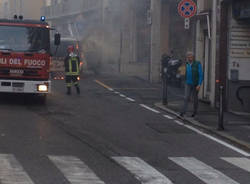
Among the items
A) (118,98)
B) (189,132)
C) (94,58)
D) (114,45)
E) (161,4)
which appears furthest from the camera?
(114,45)

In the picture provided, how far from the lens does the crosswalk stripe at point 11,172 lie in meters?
Result: 7.68

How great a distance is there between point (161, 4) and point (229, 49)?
1166 centimetres

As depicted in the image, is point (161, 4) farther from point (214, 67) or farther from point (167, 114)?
point (167, 114)

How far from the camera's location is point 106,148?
1029cm

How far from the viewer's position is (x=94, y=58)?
3241cm

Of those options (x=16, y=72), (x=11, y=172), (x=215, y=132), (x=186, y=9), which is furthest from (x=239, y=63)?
(x=11, y=172)

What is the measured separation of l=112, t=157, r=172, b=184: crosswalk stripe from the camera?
8062mm

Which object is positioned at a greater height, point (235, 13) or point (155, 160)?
point (235, 13)

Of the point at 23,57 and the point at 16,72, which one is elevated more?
the point at 23,57

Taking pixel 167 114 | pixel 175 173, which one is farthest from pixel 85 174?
pixel 167 114

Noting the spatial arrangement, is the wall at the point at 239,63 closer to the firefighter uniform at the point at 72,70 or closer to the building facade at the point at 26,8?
the firefighter uniform at the point at 72,70

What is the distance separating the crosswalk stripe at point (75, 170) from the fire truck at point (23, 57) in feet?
23.1

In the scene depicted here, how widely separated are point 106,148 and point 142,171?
1.79 metres

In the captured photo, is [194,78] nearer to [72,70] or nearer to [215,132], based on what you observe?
[215,132]
